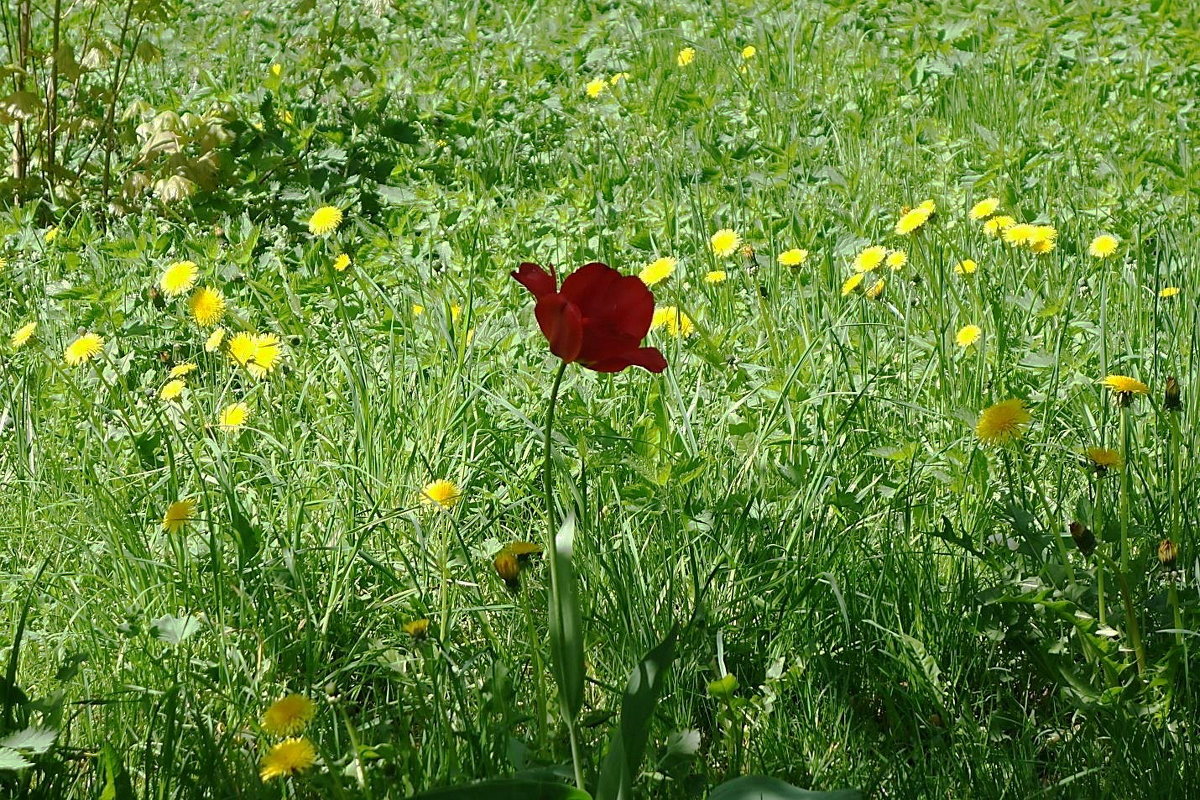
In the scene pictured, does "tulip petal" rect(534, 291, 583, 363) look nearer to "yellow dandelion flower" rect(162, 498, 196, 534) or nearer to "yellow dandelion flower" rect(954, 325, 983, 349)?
"yellow dandelion flower" rect(162, 498, 196, 534)

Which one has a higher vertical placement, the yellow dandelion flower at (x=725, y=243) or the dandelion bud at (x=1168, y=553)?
the yellow dandelion flower at (x=725, y=243)

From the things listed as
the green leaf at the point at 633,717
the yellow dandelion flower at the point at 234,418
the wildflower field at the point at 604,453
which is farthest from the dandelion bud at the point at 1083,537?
the yellow dandelion flower at the point at 234,418

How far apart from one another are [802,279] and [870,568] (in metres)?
1.29

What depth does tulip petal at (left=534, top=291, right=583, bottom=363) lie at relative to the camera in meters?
1.17

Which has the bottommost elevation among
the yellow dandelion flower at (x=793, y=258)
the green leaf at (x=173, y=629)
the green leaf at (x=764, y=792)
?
the green leaf at (x=764, y=792)


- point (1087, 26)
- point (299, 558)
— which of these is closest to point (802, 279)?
point (299, 558)

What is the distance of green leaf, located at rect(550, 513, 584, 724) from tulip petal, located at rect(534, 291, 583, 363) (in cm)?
17

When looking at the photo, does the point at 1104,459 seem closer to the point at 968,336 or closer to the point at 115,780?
the point at 968,336

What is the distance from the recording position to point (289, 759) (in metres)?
1.31

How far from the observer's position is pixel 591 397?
92.2 inches

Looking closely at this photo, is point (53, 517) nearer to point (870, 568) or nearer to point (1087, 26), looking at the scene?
point (870, 568)

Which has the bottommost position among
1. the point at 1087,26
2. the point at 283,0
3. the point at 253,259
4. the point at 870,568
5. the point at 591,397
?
the point at 870,568

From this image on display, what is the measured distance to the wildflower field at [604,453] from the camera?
5.00 feet

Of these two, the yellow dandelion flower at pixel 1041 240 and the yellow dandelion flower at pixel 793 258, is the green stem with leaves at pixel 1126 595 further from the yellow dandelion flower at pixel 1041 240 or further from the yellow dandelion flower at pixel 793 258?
the yellow dandelion flower at pixel 793 258
